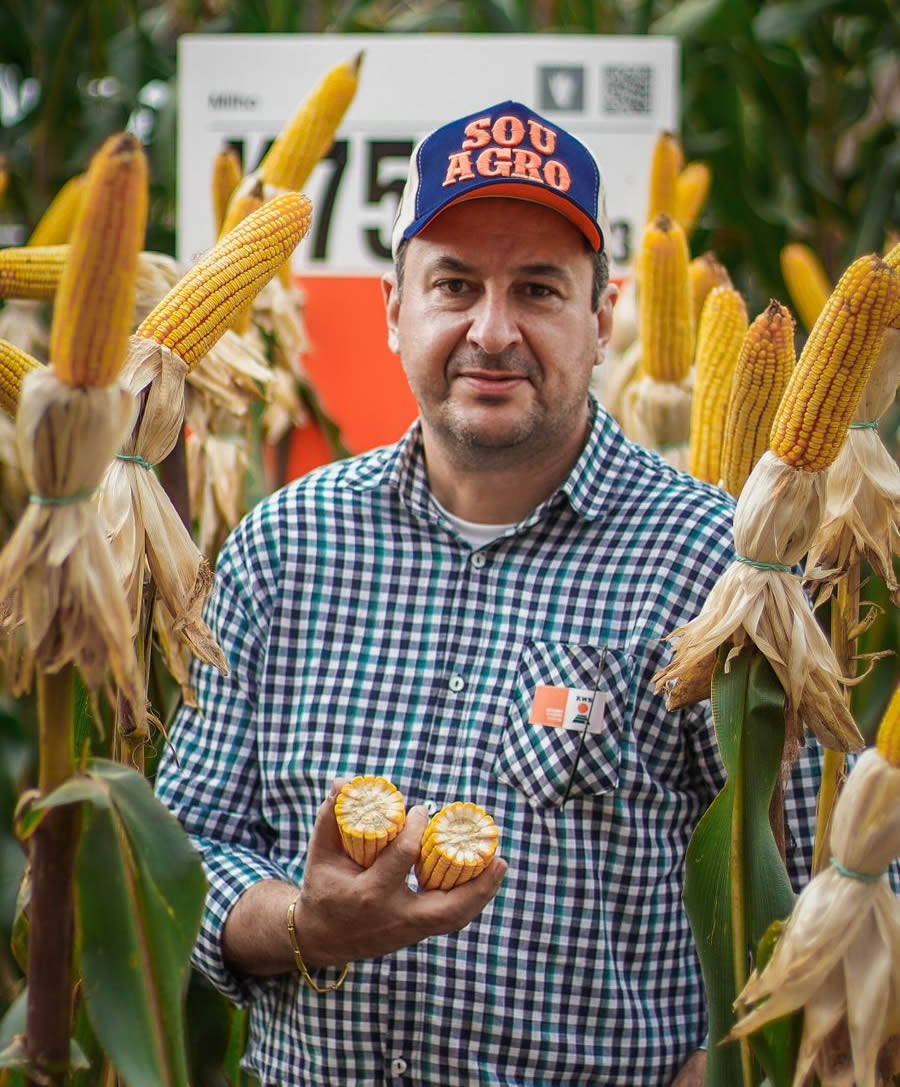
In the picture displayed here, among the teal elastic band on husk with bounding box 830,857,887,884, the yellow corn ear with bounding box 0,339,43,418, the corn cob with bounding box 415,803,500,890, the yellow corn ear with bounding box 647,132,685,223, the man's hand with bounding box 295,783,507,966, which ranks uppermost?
the yellow corn ear with bounding box 647,132,685,223

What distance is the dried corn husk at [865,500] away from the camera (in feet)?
5.38

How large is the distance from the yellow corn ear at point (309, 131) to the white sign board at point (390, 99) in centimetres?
48

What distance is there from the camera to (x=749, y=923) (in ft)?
4.76

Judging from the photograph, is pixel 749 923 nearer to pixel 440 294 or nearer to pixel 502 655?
pixel 502 655

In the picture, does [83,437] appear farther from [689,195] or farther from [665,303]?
[689,195]

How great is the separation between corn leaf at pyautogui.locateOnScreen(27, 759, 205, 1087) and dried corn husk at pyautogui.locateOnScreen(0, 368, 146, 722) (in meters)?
0.14

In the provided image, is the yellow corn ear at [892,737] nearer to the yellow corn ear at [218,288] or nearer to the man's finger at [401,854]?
the man's finger at [401,854]

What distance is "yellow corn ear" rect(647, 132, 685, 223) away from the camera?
2830mm

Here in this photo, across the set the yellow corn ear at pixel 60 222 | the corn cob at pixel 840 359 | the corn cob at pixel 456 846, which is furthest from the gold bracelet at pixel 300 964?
the yellow corn ear at pixel 60 222

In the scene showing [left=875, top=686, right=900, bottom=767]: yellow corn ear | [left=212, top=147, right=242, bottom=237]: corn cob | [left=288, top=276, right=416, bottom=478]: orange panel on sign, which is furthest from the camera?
[left=288, top=276, right=416, bottom=478]: orange panel on sign

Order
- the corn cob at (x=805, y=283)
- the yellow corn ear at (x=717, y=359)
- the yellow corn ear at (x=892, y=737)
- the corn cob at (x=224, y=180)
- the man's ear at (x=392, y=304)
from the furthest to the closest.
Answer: the corn cob at (x=805, y=283), the corn cob at (x=224, y=180), the man's ear at (x=392, y=304), the yellow corn ear at (x=717, y=359), the yellow corn ear at (x=892, y=737)

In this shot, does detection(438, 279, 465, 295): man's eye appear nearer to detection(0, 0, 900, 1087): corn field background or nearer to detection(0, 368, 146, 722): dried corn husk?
detection(0, 368, 146, 722): dried corn husk

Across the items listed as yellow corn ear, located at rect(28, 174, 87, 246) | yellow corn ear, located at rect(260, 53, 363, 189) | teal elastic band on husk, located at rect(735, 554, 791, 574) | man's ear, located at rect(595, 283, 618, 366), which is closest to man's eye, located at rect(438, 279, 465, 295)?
man's ear, located at rect(595, 283, 618, 366)

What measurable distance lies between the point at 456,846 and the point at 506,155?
1007 millimetres
